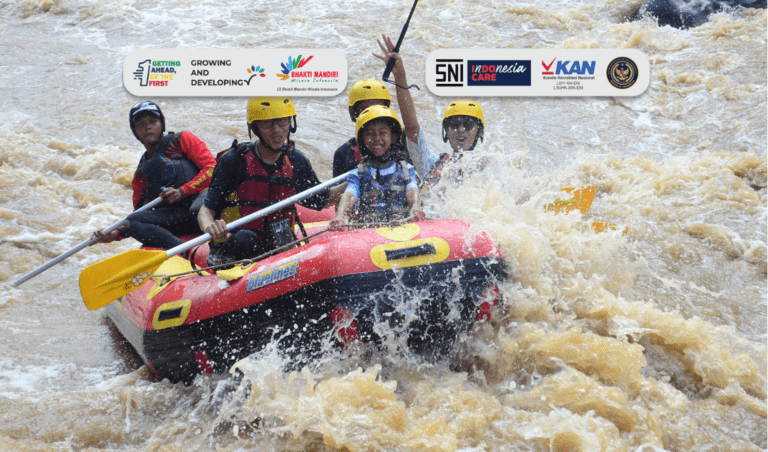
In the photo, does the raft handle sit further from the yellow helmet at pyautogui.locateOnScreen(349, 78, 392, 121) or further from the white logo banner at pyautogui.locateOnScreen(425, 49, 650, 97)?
the white logo banner at pyautogui.locateOnScreen(425, 49, 650, 97)

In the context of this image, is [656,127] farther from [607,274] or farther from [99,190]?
[99,190]

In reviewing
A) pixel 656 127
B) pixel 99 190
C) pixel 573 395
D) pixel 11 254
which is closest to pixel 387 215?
pixel 573 395

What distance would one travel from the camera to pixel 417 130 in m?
3.87

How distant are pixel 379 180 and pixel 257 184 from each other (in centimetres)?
69

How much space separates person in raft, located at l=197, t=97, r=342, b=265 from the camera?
2.94m

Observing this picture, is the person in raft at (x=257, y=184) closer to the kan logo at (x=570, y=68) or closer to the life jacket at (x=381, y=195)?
the life jacket at (x=381, y=195)

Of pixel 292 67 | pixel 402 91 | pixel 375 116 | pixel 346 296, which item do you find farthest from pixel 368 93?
pixel 292 67

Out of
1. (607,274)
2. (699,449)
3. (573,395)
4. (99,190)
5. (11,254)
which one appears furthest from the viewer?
(99,190)

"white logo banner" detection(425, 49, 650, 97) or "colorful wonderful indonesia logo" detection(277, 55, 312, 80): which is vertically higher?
"colorful wonderful indonesia logo" detection(277, 55, 312, 80)

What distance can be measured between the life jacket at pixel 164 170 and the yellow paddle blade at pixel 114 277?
37.4 inches

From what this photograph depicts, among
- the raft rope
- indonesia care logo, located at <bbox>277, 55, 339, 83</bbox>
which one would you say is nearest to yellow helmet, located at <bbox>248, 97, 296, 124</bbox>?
the raft rope

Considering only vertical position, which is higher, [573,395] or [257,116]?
[257,116]

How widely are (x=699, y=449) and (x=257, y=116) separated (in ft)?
8.43

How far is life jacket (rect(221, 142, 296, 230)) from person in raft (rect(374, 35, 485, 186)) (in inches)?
40.5
